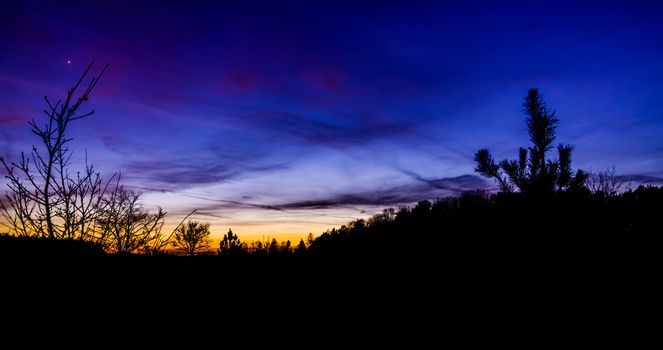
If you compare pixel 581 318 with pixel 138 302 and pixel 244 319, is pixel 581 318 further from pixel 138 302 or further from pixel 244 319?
pixel 138 302

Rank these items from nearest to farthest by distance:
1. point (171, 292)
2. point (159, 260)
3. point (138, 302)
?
point (138, 302), point (171, 292), point (159, 260)

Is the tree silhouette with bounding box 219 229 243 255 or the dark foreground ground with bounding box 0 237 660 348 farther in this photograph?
the tree silhouette with bounding box 219 229 243 255

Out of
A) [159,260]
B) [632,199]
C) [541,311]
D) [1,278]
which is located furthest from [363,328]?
[632,199]

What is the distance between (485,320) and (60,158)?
6.34 meters

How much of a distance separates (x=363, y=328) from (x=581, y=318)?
8.36 ft

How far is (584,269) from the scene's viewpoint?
4.93m

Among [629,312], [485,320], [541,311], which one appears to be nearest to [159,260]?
[485,320]

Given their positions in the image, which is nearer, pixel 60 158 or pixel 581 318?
pixel 581 318

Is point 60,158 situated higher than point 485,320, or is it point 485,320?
point 60,158

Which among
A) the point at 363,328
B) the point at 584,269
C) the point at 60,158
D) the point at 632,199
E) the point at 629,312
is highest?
the point at 60,158

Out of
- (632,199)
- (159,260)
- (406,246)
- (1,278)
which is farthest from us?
(406,246)

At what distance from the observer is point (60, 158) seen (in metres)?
5.51

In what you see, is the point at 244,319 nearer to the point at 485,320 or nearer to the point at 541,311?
the point at 485,320

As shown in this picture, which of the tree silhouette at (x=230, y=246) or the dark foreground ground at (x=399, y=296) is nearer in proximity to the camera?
the dark foreground ground at (x=399, y=296)
